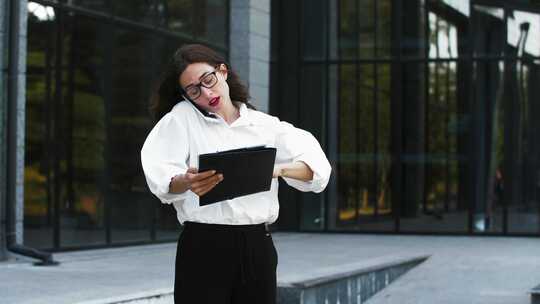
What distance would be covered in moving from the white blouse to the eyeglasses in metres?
0.07

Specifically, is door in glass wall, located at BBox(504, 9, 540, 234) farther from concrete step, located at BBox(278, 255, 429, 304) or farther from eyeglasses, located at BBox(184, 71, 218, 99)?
eyeglasses, located at BBox(184, 71, 218, 99)

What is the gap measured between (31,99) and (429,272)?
5.93 metres

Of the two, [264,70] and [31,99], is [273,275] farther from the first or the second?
[264,70]

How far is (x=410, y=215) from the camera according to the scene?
2234cm

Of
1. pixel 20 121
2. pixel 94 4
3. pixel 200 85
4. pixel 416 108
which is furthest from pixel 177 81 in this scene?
pixel 416 108

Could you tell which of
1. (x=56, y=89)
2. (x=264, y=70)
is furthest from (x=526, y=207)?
(x=56, y=89)

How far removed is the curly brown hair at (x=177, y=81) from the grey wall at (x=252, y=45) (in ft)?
54.8

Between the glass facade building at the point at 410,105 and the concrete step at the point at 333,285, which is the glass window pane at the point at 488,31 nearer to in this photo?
the glass facade building at the point at 410,105

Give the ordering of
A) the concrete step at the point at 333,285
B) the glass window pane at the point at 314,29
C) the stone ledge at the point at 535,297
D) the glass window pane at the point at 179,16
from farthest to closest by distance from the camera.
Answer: the glass window pane at the point at 314,29 < the glass window pane at the point at 179,16 < the stone ledge at the point at 535,297 < the concrete step at the point at 333,285

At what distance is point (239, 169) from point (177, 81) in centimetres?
47

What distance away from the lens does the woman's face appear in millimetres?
3672

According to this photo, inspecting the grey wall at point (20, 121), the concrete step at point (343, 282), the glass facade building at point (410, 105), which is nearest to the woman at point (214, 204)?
the concrete step at point (343, 282)

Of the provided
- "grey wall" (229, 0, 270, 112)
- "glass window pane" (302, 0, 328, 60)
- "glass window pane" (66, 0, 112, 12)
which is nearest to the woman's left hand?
"glass window pane" (66, 0, 112, 12)

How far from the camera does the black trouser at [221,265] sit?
3676 mm
